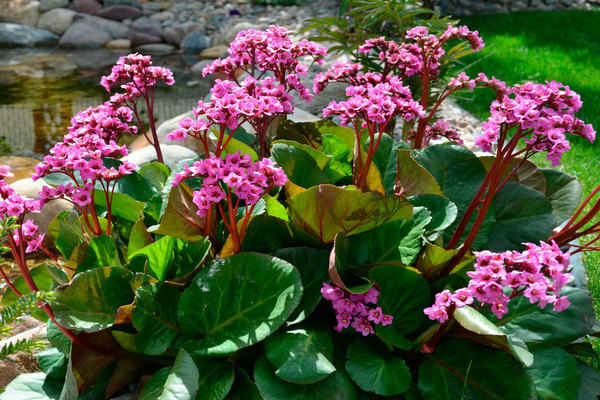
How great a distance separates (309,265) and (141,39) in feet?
25.5

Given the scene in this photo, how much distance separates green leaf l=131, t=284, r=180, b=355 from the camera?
4.59 feet

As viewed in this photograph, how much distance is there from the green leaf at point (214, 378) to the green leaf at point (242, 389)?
4cm

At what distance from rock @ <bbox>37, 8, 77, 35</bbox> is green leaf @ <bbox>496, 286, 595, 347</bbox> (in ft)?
29.5

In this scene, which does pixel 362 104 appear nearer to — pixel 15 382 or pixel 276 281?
pixel 276 281

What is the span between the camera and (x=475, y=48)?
74.4 inches

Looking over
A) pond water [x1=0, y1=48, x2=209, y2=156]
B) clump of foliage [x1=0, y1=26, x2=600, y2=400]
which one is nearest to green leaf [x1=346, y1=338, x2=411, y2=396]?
clump of foliage [x1=0, y1=26, x2=600, y2=400]

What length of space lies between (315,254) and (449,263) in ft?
1.21

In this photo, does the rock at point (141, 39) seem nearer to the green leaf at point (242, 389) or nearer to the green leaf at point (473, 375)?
the green leaf at point (242, 389)

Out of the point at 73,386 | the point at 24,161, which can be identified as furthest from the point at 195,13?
the point at 73,386

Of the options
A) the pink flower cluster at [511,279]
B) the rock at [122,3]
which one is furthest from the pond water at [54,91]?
the pink flower cluster at [511,279]

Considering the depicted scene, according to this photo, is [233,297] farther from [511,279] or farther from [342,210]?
[511,279]

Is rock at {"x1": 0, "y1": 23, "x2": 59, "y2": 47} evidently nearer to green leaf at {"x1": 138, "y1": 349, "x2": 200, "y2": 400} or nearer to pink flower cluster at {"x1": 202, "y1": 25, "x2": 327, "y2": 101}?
pink flower cluster at {"x1": 202, "y1": 25, "x2": 327, "y2": 101}

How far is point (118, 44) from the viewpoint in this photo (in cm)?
844

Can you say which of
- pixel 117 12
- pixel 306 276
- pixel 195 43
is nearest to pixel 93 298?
pixel 306 276
